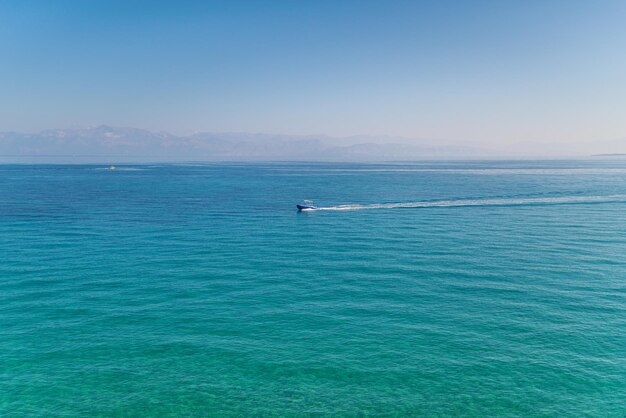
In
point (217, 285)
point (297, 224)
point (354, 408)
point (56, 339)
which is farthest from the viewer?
point (297, 224)

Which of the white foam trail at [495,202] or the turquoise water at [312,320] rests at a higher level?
the white foam trail at [495,202]

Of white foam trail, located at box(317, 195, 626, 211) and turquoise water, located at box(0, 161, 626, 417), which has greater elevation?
white foam trail, located at box(317, 195, 626, 211)

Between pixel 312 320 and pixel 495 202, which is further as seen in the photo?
pixel 495 202

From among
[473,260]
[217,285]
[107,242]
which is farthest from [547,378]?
[107,242]

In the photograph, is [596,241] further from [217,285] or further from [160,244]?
[160,244]

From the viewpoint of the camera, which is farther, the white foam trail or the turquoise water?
the white foam trail

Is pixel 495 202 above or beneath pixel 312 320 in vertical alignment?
above

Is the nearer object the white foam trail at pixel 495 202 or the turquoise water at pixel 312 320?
the turquoise water at pixel 312 320

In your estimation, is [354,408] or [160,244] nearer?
[354,408]
